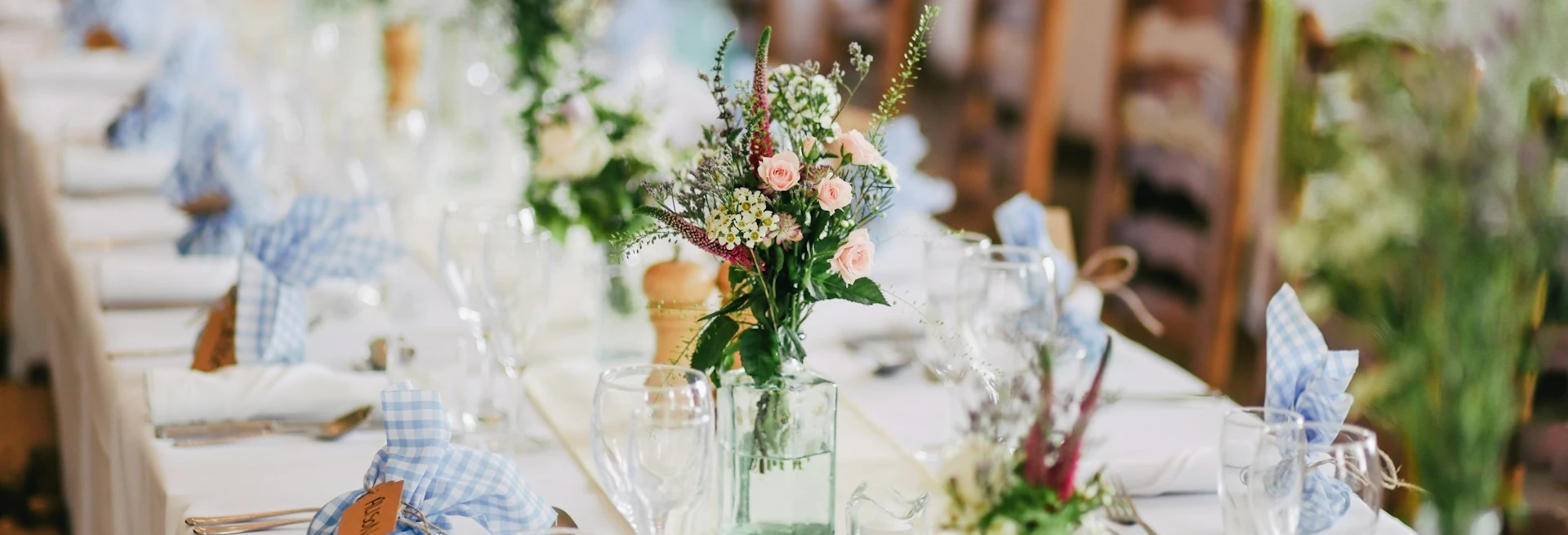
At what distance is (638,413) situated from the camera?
3.57ft

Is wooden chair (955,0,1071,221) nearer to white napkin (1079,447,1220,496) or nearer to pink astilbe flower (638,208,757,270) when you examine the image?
white napkin (1079,447,1220,496)

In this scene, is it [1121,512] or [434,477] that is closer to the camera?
[434,477]

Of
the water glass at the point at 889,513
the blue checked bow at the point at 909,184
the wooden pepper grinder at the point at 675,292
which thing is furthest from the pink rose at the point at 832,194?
the blue checked bow at the point at 909,184

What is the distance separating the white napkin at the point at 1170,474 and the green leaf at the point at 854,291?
0.30 metres

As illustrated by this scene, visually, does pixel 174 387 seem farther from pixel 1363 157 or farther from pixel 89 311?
pixel 1363 157

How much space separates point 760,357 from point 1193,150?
1.91 meters

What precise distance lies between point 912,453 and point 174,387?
73 cm

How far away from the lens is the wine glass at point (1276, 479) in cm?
103

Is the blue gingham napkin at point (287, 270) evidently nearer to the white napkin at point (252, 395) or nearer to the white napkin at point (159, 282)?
the white napkin at point (252, 395)

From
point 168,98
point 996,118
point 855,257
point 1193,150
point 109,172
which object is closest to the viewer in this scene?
point 855,257

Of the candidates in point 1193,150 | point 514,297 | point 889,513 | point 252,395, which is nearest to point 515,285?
point 514,297

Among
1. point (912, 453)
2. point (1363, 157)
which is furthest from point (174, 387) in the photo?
point (1363, 157)

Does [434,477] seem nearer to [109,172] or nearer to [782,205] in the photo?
[782,205]

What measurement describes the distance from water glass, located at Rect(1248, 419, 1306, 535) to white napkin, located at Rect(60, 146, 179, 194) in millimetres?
1924
